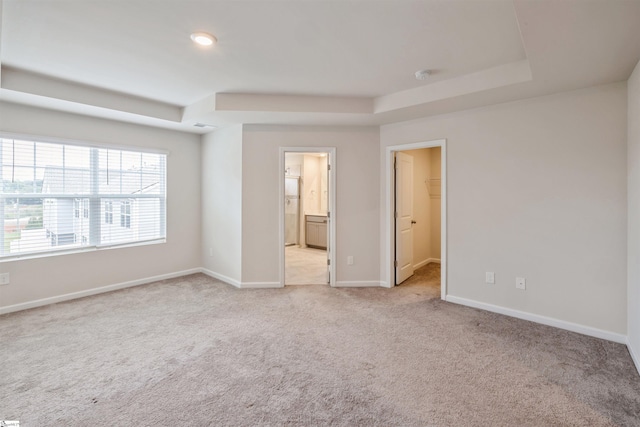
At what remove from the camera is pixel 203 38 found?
2.36 meters

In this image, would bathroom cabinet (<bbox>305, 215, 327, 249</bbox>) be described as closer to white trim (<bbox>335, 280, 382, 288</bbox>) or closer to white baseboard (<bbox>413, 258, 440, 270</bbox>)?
white baseboard (<bbox>413, 258, 440, 270</bbox>)

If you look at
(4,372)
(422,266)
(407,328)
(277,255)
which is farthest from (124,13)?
(422,266)

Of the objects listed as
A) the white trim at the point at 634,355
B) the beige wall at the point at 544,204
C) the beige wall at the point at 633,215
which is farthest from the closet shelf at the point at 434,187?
the white trim at the point at 634,355

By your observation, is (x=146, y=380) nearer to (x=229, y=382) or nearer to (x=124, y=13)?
(x=229, y=382)

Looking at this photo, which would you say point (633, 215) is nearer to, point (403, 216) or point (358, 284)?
point (403, 216)

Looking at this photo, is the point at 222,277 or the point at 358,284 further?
the point at 222,277

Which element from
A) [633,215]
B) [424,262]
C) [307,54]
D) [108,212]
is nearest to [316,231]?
[424,262]

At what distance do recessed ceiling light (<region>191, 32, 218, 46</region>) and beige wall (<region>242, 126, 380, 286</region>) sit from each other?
1913 mm

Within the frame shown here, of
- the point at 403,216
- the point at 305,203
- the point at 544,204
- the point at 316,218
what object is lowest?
the point at 316,218

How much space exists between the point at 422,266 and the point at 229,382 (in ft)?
14.0

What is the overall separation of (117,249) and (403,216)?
4230mm

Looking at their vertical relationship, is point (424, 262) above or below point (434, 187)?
below

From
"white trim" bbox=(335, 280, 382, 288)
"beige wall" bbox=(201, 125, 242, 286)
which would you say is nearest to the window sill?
"beige wall" bbox=(201, 125, 242, 286)

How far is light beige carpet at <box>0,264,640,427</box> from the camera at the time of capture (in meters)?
1.88
